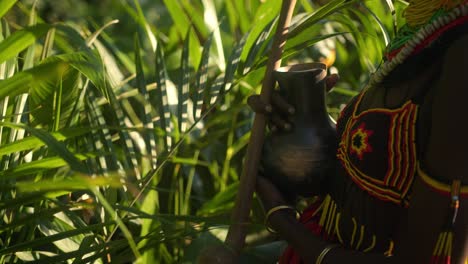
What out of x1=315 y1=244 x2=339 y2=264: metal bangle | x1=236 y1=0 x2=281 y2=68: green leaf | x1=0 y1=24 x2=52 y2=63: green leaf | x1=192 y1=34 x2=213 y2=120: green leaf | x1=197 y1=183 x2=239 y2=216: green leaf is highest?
x1=0 y1=24 x2=52 y2=63: green leaf

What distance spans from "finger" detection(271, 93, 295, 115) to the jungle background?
0.16 meters

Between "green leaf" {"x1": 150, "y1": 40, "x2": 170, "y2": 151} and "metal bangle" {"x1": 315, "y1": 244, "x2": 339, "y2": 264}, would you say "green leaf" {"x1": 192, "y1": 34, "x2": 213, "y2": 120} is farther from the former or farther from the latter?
"metal bangle" {"x1": 315, "y1": 244, "x2": 339, "y2": 264}

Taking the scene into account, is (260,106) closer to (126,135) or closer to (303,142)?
(303,142)

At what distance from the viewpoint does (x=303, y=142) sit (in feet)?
3.73

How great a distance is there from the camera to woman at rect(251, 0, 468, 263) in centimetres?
90

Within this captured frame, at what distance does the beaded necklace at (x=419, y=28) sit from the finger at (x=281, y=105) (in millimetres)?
127

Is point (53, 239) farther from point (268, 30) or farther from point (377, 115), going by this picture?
point (268, 30)

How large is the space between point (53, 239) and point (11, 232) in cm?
16

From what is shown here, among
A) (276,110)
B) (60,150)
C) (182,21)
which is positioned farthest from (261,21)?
(60,150)

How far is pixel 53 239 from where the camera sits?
1123 mm

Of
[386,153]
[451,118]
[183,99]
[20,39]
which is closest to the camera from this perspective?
[451,118]

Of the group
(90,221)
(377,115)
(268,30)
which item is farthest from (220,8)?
(377,115)

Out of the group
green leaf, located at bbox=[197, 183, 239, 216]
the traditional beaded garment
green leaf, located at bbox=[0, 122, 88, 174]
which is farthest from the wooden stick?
green leaf, located at bbox=[197, 183, 239, 216]

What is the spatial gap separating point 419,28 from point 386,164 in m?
0.17
